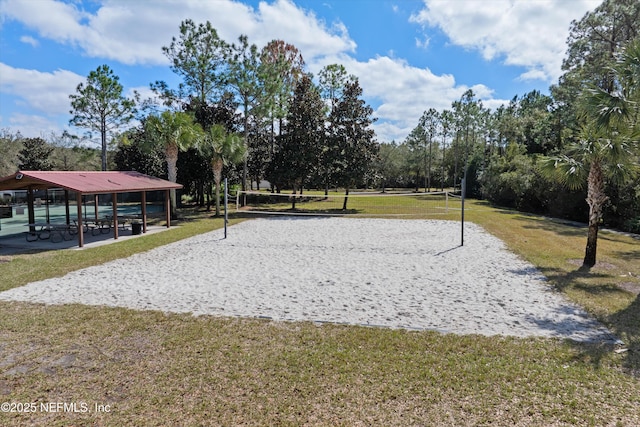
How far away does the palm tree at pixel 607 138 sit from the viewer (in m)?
8.20

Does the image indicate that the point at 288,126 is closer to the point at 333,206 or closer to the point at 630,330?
the point at 333,206

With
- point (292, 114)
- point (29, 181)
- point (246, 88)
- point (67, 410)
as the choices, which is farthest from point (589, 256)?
point (246, 88)

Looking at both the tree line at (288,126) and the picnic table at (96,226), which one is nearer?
the picnic table at (96,226)

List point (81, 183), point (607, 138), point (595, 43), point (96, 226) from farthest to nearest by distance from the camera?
point (595, 43)
point (96, 226)
point (81, 183)
point (607, 138)

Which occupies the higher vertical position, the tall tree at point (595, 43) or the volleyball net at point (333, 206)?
the tall tree at point (595, 43)

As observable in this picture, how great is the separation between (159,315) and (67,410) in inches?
99.1

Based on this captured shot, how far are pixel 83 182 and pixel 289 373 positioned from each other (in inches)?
477

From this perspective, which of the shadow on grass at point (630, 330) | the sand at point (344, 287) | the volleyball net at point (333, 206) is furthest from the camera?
the volleyball net at point (333, 206)

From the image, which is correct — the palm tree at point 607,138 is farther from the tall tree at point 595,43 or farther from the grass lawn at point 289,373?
the tall tree at point 595,43

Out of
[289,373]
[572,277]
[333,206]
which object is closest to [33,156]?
[333,206]

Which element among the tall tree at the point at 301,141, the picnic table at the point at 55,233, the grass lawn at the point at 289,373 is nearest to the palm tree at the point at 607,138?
the grass lawn at the point at 289,373

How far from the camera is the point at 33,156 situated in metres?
31.2

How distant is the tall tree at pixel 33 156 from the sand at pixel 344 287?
89.8 ft

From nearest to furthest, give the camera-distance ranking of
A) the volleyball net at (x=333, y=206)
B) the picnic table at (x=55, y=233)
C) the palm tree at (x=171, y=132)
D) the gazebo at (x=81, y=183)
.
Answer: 1. the gazebo at (x=81, y=183)
2. the picnic table at (x=55, y=233)
3. the palm tree at (x=171, y=132)
4. the volleyball net at (x=333, y=206)
